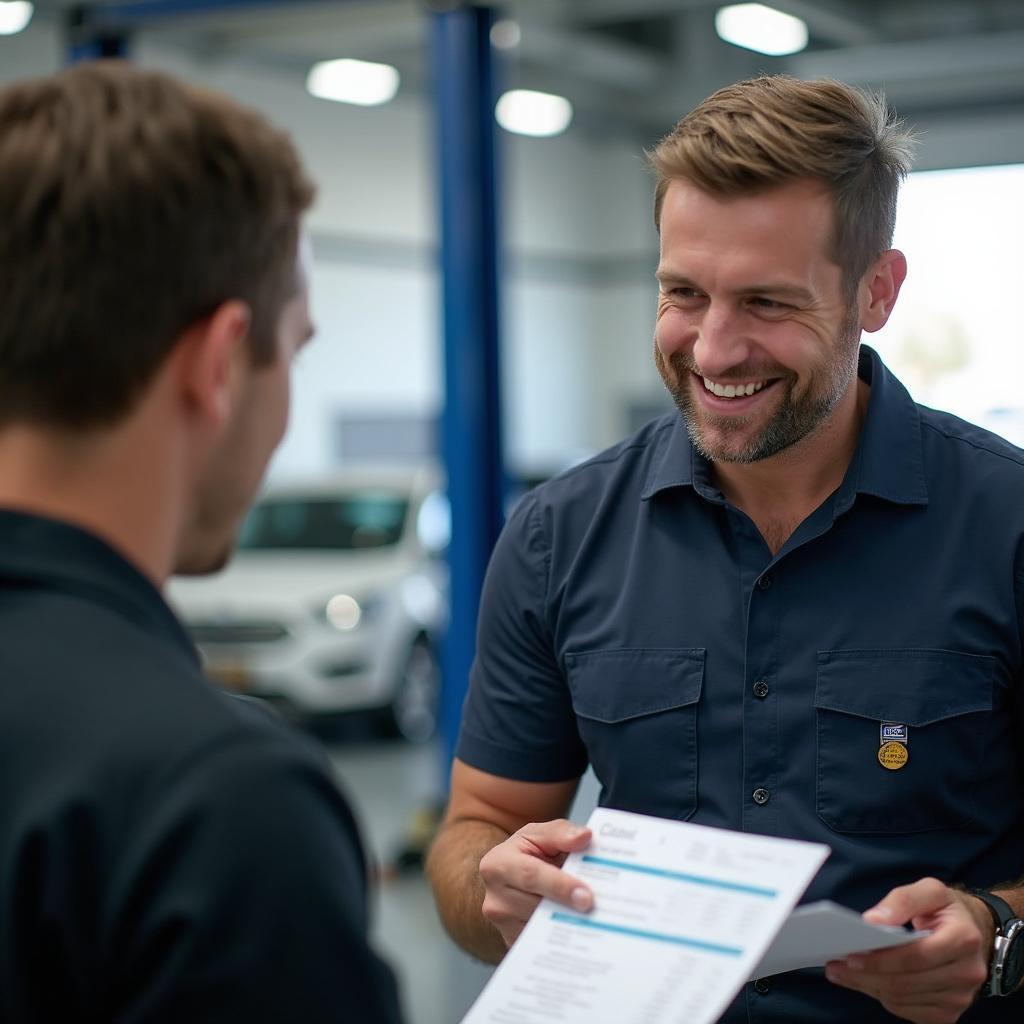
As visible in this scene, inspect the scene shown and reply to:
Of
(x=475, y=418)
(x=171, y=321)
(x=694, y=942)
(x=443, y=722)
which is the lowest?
(x=443, y=722)

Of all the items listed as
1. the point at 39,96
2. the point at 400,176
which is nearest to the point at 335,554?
the point at 400,176

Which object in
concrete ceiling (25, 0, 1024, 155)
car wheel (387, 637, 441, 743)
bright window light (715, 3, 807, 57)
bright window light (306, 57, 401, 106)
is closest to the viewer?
concrete ceiling (25, 0, 1024, 155)

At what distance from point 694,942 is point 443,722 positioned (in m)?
3.11

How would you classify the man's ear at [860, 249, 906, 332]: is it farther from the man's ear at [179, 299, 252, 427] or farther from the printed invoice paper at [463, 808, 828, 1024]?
the man's ear at [179, 299, 252, 427]

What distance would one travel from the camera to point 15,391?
81 cm

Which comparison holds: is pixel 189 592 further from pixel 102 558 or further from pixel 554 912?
pixel 102 558

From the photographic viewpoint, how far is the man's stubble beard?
1.55 m

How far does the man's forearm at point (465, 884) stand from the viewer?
161cm

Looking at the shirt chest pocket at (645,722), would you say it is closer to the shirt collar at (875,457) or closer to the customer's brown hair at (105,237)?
the shirt collar at (875,457)

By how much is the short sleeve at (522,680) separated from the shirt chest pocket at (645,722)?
0.07 m

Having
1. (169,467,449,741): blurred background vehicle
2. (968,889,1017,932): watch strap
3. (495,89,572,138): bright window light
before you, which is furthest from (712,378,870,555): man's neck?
(495,89,572,138): bright window light

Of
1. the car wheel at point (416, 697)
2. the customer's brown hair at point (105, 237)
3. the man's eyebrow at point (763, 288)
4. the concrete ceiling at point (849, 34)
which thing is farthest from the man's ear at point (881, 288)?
the car wheel at point (416, 697)

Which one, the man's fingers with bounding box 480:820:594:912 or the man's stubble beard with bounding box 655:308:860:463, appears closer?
the man's fingers with bounding box 480:820:594:912

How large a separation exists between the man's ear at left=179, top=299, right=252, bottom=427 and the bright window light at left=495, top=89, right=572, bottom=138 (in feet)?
27.0
